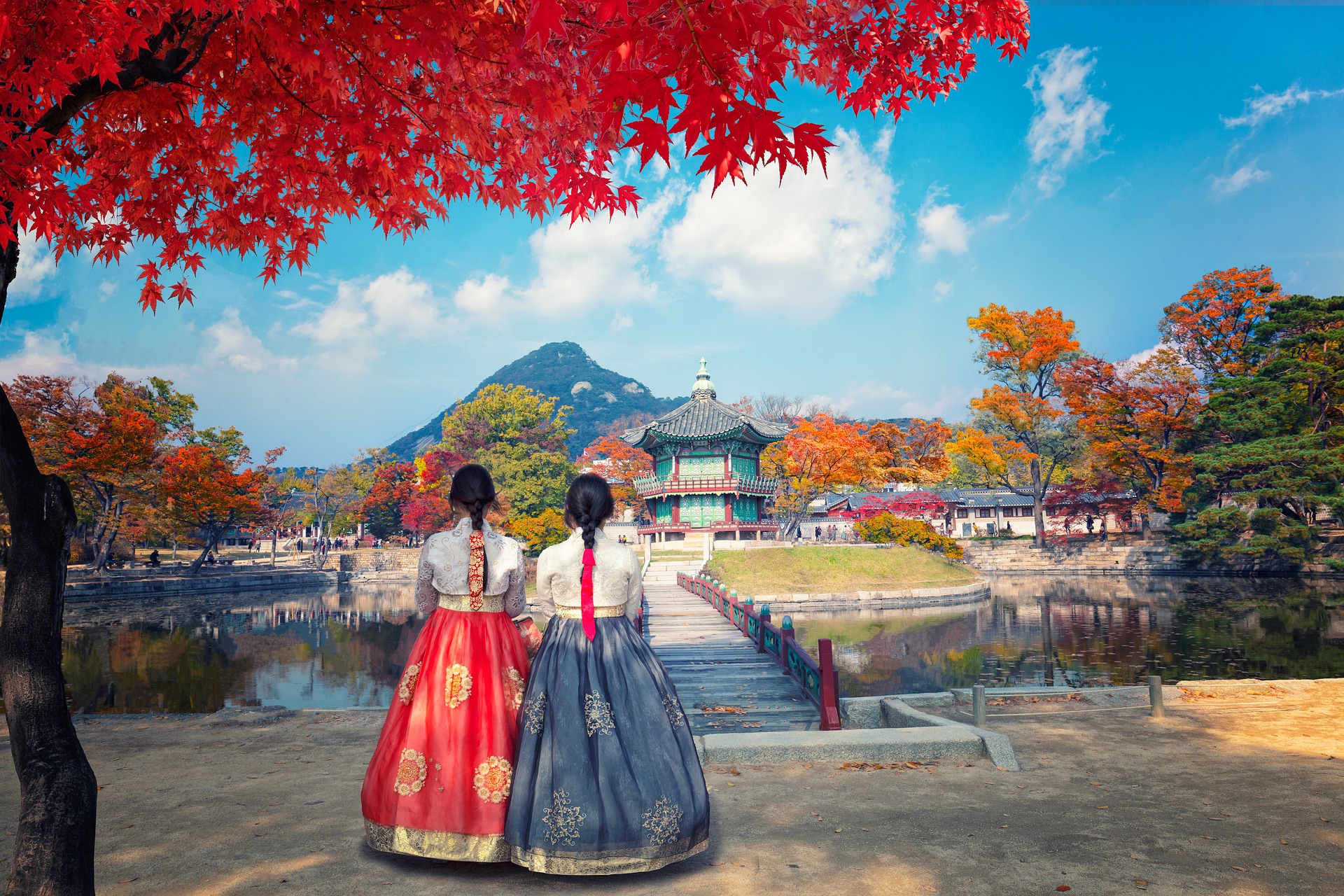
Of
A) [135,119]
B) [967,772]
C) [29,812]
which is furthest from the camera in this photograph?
[967,772]

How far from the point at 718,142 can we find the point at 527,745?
7.79 feet

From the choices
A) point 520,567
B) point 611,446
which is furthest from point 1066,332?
point 520,567

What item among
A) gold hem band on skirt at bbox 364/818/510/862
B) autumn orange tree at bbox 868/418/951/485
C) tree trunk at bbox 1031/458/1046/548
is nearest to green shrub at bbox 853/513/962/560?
autumn orange tree at bbox 868/418/951/485

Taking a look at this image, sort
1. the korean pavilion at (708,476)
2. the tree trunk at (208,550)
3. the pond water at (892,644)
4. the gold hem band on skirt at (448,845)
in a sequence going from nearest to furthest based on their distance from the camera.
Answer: the gold hem band on skirt at (448,845)
the pond water at (892,644)
the tree trunk at (208,550)
the korean pavilion at (708,476)

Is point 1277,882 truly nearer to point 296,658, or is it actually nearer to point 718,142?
point 718,142

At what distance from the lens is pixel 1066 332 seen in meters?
31.5

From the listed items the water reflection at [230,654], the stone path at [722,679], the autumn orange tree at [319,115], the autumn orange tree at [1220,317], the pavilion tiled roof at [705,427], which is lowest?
the water reflection at [230,654]

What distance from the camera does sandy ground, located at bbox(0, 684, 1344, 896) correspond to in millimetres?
2838

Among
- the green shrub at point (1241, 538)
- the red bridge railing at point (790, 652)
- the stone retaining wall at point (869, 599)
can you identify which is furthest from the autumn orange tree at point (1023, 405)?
the red bridge railing at point (790, 652)

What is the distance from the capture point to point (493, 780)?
9.69ft

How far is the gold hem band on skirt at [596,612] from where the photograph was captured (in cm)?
313

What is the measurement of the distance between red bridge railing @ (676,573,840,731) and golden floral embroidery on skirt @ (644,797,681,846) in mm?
2934

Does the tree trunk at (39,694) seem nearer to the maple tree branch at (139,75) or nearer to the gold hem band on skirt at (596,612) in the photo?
the maple tree branch at (139,75)

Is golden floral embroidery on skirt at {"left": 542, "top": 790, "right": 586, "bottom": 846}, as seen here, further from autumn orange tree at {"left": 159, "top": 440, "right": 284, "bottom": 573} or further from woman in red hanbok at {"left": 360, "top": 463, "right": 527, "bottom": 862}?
autumn orange tree at {"left": 159, "top": 440, "right": 284, "bottom": 573}
